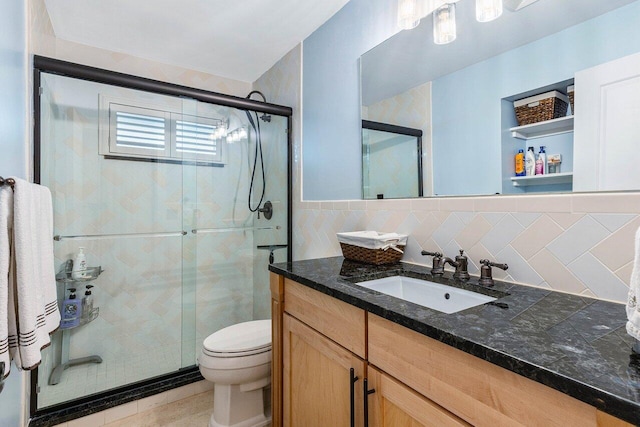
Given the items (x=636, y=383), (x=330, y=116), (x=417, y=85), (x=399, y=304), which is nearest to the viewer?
(x=636, y=383)

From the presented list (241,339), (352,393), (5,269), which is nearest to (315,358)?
(352,393)

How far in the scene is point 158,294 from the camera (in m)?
2.29

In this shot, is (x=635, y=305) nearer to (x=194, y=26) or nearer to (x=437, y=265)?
(x=437, y=265)

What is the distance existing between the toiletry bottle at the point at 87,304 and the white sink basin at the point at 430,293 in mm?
1871

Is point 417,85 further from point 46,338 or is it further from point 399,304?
point 46,338

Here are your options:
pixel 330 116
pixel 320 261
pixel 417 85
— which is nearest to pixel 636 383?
pixel 320 261

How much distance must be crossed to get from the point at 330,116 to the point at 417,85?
2.10ft

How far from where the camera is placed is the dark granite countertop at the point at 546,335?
469 millimetres

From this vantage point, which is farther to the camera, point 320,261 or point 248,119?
point 248,119

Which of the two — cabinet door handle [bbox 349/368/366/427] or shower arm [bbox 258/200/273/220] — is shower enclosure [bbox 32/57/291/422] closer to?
shower arm [bbox 258/200/273/220]

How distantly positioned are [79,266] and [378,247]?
1.87 metres

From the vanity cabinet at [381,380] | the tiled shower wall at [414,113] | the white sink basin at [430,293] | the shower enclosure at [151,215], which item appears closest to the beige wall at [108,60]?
the shower enclosure at [151,215]

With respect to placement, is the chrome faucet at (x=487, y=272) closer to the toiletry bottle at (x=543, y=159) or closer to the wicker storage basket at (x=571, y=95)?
the toiletry bottle at (x=543, y=159)

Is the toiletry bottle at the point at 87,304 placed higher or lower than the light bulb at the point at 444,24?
lower
